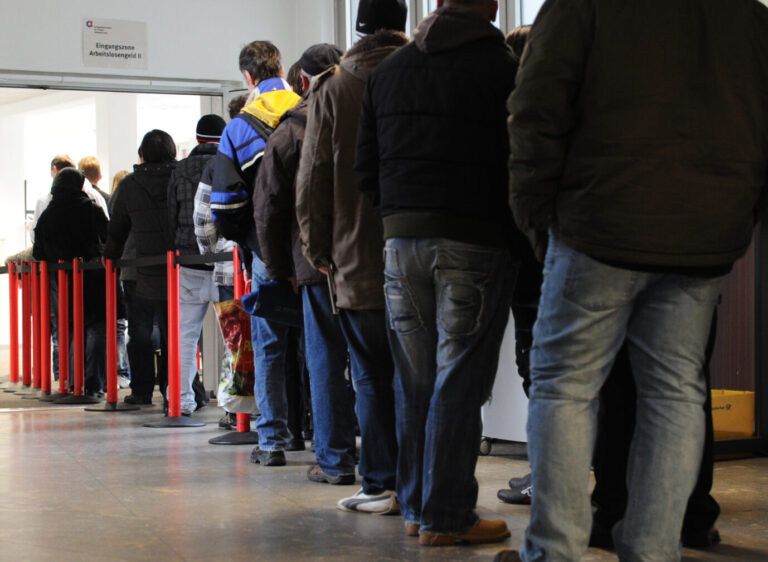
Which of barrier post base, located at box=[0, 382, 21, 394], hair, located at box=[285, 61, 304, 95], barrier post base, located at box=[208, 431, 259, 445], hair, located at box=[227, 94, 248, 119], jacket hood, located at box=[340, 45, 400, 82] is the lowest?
barrier post base, located at box=[0, 382, 21, 394]

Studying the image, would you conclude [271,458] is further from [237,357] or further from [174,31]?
[174,31]

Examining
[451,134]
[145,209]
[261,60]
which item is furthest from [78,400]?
[451,134]

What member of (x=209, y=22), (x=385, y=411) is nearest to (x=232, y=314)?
(x=385, y=411)

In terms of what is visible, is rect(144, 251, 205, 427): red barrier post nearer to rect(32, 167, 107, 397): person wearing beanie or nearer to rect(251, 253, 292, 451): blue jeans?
rect(251, 253, 292, 451): blue jeans

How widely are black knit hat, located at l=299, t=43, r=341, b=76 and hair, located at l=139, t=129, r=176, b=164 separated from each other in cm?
269

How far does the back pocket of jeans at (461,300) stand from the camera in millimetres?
2662

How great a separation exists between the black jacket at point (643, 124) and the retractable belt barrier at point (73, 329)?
329cm

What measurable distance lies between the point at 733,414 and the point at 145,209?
3689 millimetres

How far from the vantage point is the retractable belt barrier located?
5844 millimetres

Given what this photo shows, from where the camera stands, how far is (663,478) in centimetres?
219

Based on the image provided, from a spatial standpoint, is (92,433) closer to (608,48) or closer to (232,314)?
(232,314)

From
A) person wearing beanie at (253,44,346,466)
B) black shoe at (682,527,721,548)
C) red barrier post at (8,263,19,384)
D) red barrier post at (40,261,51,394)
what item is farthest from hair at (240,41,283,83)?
red barrier post at (8,263,19,384)

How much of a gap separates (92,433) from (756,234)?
3.31 meters

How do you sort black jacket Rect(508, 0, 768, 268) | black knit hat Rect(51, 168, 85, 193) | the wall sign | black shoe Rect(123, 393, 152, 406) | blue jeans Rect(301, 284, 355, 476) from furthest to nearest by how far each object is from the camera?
1. black knit hat Rect(51, 168, 85, 193)
2. the wall sign
3. black shoe Rect(123, 393, 152, 406)
4. blue jeans Rect(301, 284, 355, 476)
5. black jacket Rect(508, 0, 768, 268)
